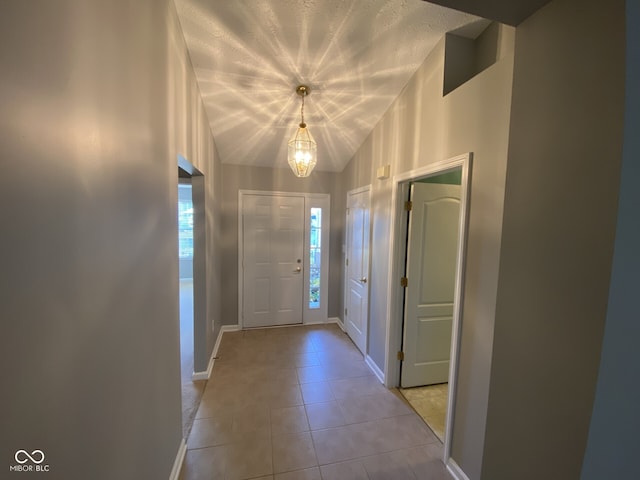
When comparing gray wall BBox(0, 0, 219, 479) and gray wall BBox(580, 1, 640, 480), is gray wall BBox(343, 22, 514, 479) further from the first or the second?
gray wall BBox(0, 0, 219, 479)

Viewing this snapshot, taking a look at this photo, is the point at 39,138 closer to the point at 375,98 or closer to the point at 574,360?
the point at 574,360

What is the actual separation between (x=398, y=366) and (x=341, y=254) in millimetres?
1866

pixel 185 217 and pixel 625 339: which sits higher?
pixel 185 217

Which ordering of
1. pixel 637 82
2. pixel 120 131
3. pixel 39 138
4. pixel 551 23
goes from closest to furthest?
pixel 39 138 → pixel 637 82 → pixel 120 131 → pixel 551 23

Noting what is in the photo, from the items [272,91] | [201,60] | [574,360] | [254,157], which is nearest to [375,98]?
[272,91]

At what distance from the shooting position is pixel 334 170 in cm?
393

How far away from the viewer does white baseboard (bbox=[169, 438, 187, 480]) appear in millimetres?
1581

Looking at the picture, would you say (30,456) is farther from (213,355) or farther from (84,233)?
(213,355)

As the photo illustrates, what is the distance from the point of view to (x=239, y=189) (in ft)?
12.0

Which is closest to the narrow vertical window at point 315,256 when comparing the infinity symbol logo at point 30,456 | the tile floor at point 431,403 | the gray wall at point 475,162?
the tile floor at point 431,403

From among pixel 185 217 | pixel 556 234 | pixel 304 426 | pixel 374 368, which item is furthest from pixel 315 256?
pixel 185 217

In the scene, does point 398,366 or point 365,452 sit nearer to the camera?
point 365,452

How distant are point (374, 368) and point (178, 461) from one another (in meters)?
1.87

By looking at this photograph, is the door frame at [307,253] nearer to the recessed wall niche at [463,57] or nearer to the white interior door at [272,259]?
the white interior door at [272,259]
